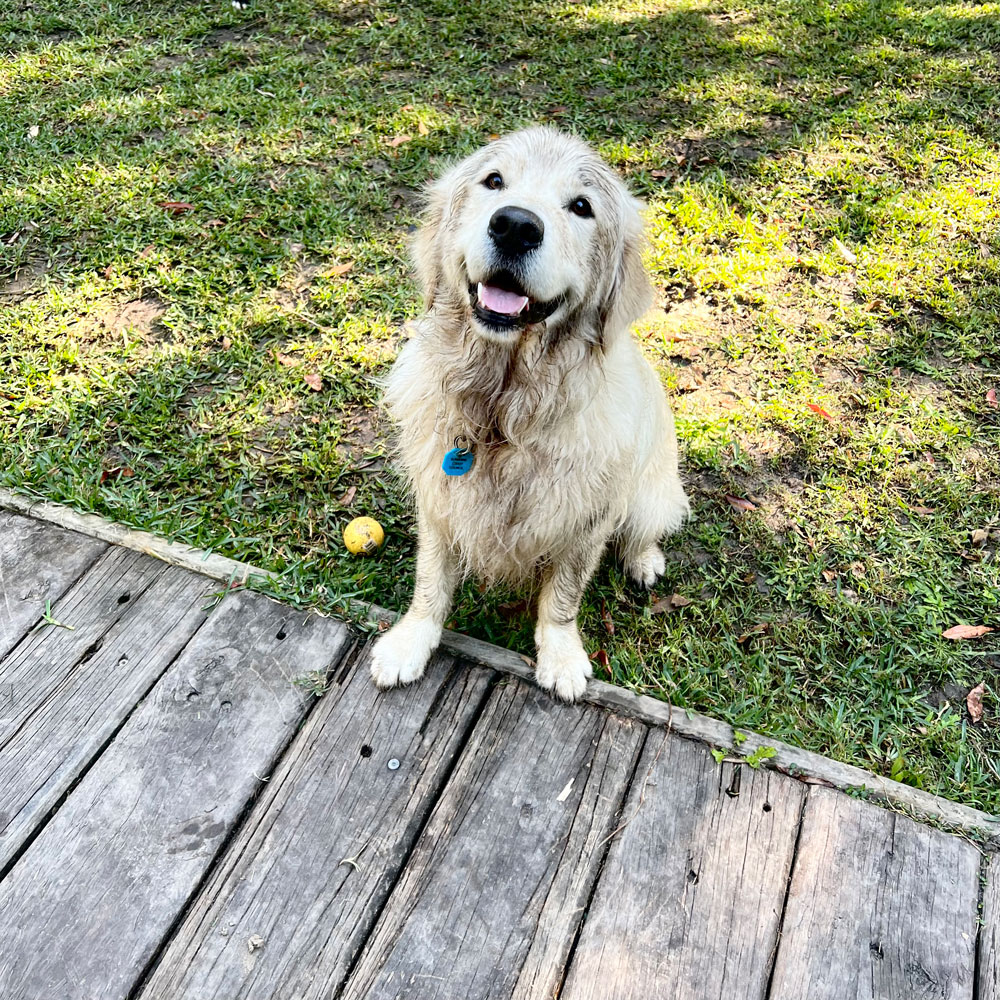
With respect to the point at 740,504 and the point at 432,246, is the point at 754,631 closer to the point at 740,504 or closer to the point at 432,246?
the point at 740,504

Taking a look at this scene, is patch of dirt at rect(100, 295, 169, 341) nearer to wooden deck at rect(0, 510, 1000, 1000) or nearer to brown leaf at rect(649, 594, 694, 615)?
wooden deck at rect(0, 510, 1000, 1000)

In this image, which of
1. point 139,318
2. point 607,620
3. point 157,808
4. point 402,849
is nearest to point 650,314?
point 607,620

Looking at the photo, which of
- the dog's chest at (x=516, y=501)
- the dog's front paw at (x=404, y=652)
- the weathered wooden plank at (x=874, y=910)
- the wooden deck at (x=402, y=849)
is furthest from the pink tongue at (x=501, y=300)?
the weathered wooden plank at (x=874, y=910)

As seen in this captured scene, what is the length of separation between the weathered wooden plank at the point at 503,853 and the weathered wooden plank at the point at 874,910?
590 mm

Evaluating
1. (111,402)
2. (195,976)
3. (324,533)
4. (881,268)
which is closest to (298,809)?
(195,976)

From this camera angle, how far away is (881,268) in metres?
4.49

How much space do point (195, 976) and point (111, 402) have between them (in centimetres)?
256

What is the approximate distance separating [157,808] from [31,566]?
→ 3.82 feet

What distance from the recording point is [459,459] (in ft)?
8.15

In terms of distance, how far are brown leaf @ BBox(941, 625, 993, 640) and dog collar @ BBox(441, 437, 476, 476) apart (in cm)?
202

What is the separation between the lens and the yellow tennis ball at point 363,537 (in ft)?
10.4

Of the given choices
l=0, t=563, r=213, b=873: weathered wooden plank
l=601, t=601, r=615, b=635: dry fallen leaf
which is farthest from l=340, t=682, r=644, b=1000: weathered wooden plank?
l=0, t=563, r=213, b=873: weathered wooden plank

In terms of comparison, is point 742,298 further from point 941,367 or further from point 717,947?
point 717,947

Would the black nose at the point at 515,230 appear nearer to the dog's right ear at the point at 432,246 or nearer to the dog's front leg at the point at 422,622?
the dog's right ear at the point at 432,246
